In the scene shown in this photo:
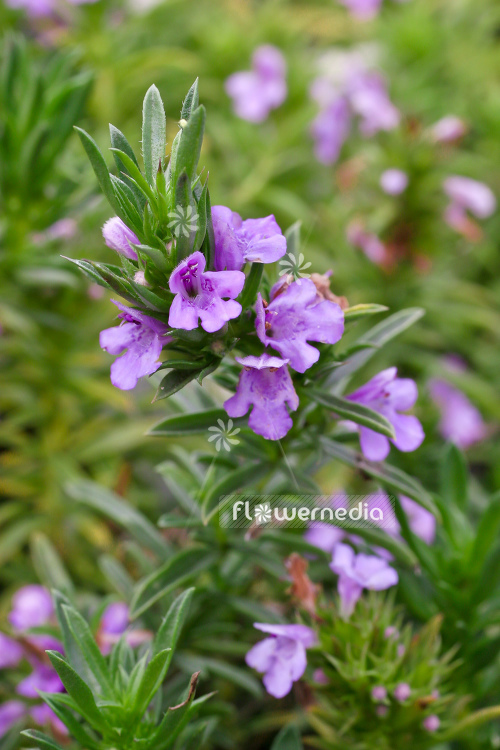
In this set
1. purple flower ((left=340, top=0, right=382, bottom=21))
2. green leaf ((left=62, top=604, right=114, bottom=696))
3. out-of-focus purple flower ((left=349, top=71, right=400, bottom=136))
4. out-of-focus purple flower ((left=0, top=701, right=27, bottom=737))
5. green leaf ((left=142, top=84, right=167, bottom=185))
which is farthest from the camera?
purple flower ((left=340, top=0, right=382, bottom=21))

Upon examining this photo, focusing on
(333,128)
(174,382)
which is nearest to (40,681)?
(174,382)

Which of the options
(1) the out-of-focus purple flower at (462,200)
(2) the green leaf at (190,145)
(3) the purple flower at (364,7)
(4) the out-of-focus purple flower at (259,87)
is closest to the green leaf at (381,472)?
(2) the green leaf at (190,145)

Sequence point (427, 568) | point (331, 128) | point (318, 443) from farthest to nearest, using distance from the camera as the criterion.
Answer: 1. point (331, 128)
2. point (427, 568)
3. point (318, 443)

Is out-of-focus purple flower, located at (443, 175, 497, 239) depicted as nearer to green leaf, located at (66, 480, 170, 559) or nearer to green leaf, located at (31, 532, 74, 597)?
green leaf, located at (66, 480, 170, 559)

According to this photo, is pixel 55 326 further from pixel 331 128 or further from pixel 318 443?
pixel 331 128

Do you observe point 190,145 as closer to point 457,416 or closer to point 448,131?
point 448,131

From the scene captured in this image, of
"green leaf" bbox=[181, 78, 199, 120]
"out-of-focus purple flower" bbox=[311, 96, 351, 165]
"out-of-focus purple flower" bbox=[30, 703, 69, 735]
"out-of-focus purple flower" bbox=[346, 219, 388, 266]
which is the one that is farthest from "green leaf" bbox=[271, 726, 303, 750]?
"out-of-focus purple flower" bbox=[311, 96, 351, 165]

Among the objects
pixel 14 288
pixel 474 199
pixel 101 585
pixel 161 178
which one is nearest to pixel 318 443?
pixel 161 178

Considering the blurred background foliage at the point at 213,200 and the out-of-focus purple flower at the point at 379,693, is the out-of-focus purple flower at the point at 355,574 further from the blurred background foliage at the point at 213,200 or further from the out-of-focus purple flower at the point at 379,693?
the blurred background foliage at the point at 213,200
